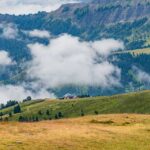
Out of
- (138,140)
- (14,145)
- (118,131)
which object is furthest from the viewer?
(118,131)

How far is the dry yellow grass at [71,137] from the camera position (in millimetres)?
60444

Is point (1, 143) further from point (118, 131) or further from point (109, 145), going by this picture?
point (118, 131)

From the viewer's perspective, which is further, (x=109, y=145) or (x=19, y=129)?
(x=19, y=129)

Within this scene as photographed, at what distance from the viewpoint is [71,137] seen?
220 ft

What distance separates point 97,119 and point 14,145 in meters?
37.5

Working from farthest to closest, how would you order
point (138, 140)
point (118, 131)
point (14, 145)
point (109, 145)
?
point (118, 131) < point (138, 140) < point (109, 145) < point (14, 145)

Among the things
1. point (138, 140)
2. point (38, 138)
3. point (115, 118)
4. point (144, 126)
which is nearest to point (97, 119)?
point (115, 118)

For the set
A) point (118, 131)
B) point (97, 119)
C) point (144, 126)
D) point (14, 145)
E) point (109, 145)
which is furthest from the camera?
point (97, 119)

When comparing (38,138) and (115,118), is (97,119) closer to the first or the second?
(115,118)

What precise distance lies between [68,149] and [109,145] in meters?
7.23

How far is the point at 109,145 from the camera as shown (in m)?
63.9

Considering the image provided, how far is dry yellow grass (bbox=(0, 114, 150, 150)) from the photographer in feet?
198

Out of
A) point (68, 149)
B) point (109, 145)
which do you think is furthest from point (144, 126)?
point (68, 149)

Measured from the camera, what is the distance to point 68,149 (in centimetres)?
5931
